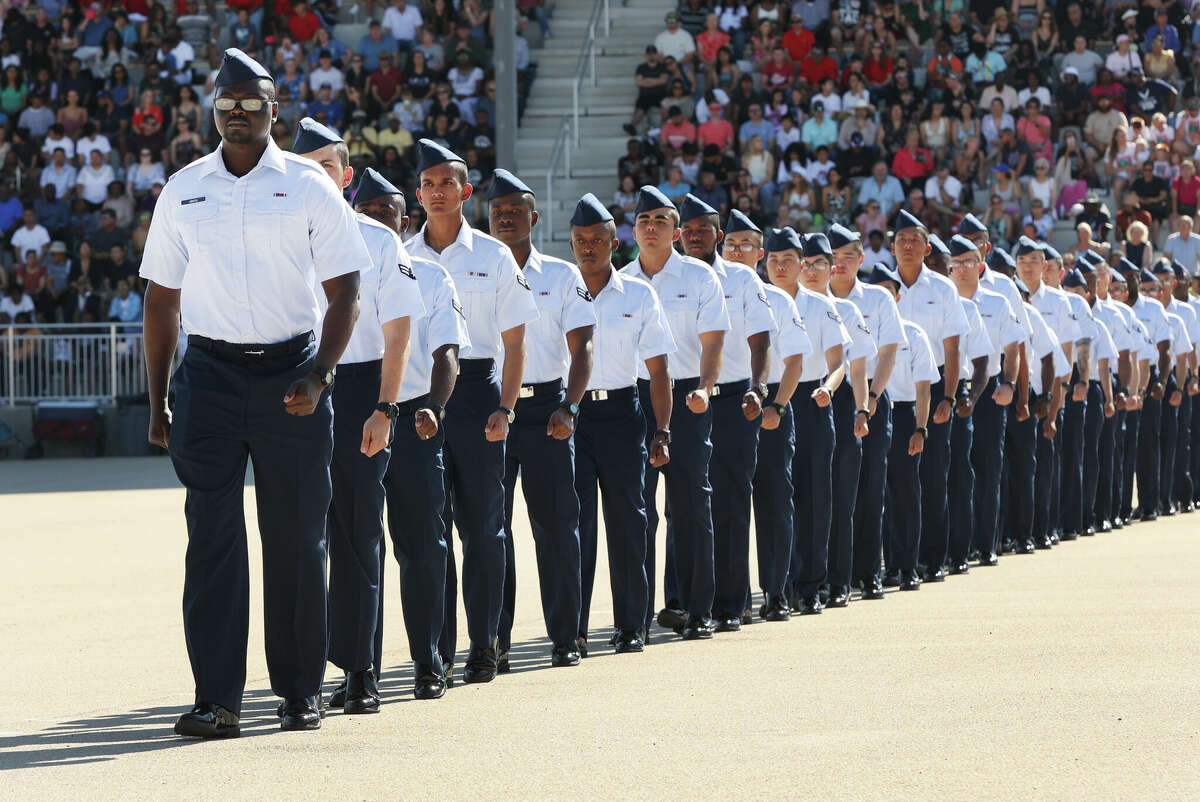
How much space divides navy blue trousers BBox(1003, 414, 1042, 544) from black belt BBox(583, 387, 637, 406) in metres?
6.44

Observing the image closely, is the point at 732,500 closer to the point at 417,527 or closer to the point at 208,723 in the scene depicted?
the point at 417,527

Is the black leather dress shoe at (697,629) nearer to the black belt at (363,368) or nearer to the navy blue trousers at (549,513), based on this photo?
the navy blue trousers at (549,513)

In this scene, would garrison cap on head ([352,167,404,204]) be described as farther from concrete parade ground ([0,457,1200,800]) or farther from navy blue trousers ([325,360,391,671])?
concrete parade ground ([0,457,1200,800])

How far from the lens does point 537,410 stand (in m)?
8.68

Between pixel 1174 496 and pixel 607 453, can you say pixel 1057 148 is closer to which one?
pixel 1174 496

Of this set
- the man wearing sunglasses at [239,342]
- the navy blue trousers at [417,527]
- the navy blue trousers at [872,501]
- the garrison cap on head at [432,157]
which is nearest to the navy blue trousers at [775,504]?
the navy blue trousers at [872,501]

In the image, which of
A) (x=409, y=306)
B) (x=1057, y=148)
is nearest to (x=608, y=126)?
(x=1057, y=148)

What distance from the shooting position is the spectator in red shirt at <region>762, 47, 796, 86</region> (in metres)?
27.8

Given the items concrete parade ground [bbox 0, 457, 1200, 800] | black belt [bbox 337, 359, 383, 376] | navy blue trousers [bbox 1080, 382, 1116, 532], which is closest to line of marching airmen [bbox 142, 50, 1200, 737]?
black belt [bbox 337, 359, 383, 376]

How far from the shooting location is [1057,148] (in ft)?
85.3

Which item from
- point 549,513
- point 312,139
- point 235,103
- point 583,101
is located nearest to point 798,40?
point 583,101

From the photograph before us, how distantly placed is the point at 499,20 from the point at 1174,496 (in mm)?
8604

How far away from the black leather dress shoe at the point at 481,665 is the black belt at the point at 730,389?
266cm

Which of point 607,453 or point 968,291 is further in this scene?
point 968,291
